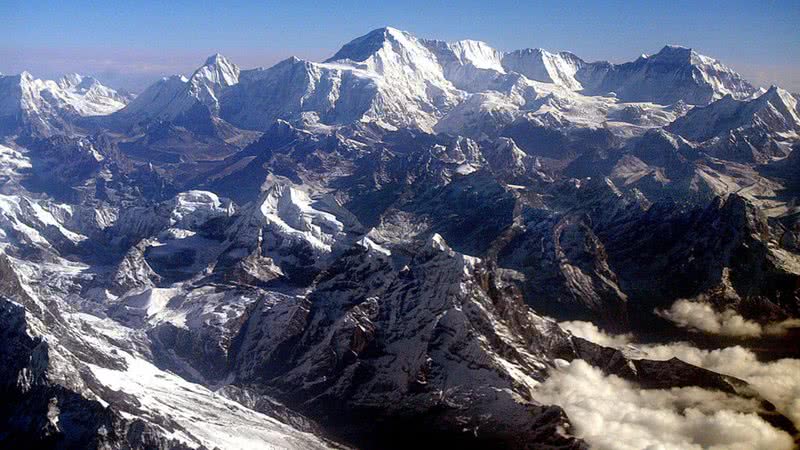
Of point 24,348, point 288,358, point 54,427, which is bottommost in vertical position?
point 54,427

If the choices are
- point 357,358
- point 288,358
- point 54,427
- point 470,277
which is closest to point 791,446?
point 470,277

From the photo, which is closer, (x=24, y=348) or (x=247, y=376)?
(x=24, y=348)

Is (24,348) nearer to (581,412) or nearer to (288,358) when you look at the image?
(288,358)

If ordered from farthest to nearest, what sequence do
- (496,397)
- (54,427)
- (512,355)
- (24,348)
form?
(512,355) < (496,397) < (24,348) < (54,427)

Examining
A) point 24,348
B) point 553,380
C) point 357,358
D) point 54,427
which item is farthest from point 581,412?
point 24,348

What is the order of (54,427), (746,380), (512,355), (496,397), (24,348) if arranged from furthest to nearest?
1. (746,380)
2. (512,355)
3. (496,397)
4. (24,348)
5. (54,427)

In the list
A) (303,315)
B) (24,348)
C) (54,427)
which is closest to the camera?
(54,427)

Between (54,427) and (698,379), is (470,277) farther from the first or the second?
(54,427)

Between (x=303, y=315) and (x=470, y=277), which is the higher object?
(x=470, y=277)

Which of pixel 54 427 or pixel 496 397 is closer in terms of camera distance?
pixel 54 427
